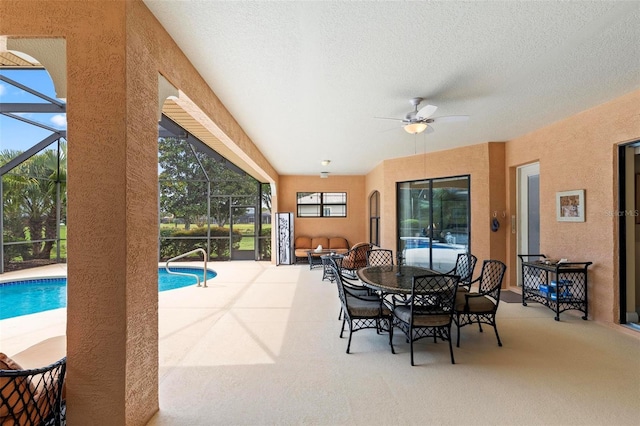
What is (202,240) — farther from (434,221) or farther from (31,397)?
(31,397)

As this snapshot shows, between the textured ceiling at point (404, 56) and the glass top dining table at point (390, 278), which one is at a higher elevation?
the textured ceiling at point (404, 56)

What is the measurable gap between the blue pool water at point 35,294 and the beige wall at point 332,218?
327 centimetres

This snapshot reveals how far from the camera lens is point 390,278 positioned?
3338mm

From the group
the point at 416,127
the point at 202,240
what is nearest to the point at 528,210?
the point at 416,127

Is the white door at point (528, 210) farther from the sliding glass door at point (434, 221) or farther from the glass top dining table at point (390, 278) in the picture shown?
the glass top dining table at point (390, 278)

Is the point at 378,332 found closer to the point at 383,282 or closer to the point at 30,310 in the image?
the point at 383,282

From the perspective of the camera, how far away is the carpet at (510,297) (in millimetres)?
4711

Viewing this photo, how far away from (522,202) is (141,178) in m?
6.22

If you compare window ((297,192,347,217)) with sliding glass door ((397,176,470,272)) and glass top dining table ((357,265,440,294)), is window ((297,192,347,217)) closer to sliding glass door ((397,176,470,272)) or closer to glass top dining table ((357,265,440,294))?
sliding glass door ((397,176,470,272))

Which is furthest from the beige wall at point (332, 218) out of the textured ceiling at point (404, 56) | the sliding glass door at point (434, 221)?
the textured ceiling at point (404, 56)

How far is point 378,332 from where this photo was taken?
3.45 m

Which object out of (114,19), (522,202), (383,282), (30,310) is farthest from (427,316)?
(30,310)

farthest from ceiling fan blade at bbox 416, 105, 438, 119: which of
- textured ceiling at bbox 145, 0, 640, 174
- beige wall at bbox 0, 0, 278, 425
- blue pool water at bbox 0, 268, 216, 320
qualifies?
blue pool water at bbox 0, 268, 216, 320

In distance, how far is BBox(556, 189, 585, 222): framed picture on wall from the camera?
3930mm
